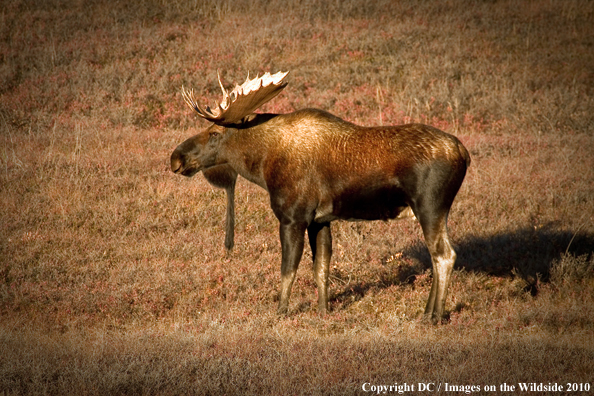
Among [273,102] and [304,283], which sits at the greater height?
[273,102]

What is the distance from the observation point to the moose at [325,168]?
700 cm

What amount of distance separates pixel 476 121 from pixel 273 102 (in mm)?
5907

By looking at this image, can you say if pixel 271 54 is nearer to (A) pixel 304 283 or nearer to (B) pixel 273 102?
(B) pixel 273 102

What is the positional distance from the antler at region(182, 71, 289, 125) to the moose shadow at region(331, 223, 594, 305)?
2966mm

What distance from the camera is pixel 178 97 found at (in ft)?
59.1

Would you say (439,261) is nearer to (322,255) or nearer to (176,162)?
(322,255)

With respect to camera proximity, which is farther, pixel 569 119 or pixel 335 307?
pixel 569 119

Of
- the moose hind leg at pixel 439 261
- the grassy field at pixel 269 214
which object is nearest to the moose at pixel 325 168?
the moose hind leg at pixel 439 261

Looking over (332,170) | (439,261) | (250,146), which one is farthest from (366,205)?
(250,146)

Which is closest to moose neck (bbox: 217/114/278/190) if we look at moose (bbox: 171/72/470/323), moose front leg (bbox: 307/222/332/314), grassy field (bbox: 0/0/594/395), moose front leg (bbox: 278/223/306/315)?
moose (bbox: 171/72/470/323)

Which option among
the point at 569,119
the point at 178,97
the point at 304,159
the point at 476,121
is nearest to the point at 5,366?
the point at 304,159

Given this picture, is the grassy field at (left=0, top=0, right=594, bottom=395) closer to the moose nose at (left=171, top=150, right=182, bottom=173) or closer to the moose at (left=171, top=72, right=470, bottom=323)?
the moose at (left=171, top=72, right=470, bottom=323)

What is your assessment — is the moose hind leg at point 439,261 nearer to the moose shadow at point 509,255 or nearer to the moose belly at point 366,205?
the moose belly at point 366,205

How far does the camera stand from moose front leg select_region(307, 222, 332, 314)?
8.03 m
